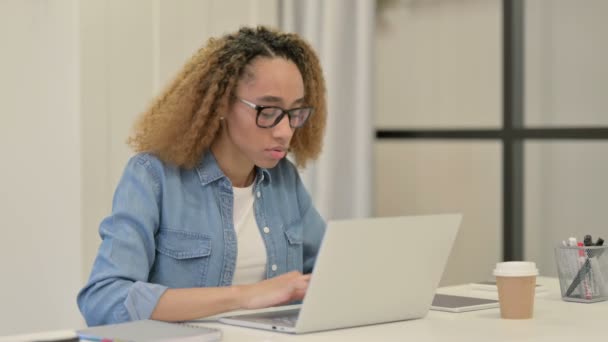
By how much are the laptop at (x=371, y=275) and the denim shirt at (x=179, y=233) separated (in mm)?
260

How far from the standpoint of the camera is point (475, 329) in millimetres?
1703

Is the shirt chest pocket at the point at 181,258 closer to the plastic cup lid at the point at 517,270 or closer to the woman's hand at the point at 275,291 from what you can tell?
the woman's hand at the point at 275,291

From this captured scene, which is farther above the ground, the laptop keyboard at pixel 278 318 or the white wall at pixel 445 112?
the white wall at pixel 445 112

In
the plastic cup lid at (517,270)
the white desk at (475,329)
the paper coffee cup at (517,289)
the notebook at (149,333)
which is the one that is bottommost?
the white desk at (475,329)

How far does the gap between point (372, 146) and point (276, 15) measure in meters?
0.64

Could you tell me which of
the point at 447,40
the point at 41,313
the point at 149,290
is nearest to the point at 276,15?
the point at 447,40

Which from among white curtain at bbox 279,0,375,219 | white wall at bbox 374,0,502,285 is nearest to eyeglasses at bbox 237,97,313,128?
white curtain at bbox 279,0,375,219

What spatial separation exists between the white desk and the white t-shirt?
17.0 inches

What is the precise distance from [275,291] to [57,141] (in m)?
1.54

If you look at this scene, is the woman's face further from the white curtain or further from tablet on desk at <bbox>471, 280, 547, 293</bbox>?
the white curtain

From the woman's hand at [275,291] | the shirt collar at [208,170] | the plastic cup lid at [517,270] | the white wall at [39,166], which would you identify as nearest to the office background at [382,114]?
the white wall at [39,166]

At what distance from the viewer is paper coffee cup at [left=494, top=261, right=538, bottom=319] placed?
180 cm

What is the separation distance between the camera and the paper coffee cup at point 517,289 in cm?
180

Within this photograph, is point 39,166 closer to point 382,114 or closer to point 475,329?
point 382,114
